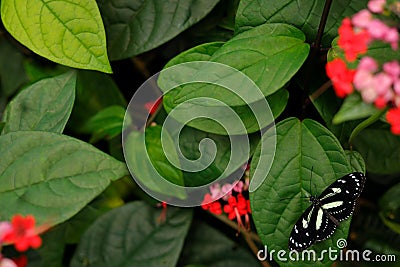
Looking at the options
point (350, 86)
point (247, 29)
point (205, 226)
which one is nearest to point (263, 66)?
point (247, 29)

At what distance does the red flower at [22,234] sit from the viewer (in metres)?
0.79

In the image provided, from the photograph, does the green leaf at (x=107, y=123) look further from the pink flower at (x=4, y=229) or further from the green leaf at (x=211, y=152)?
the pink flower at (x=4, y=229)

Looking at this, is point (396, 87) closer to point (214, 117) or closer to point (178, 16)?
point (214, 117)

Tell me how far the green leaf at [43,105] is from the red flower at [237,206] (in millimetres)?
332

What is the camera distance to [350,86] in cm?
73

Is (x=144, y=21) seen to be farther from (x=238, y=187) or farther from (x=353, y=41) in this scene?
(x=353, y=41)

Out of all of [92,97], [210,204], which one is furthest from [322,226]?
[92,97]

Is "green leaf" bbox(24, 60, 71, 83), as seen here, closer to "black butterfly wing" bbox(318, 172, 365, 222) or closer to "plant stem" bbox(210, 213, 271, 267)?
"plant stem" bbox(210, 213, 271, 267)

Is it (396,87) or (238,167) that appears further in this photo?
(238,167)

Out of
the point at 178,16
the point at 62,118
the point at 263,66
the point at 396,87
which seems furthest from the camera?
the point at 178,16

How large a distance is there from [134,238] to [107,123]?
25 cm

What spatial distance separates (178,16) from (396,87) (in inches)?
22.2

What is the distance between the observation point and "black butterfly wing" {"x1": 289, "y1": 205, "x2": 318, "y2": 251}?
944mm

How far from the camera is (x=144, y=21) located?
1.18 meters
